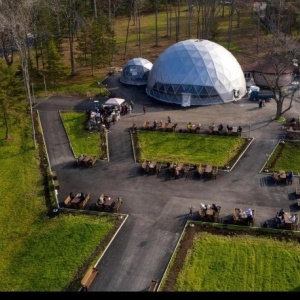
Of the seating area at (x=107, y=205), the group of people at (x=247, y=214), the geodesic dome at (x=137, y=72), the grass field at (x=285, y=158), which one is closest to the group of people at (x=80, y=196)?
the seating area at (x=107, y=205)

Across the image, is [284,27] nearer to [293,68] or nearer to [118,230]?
[293,68]

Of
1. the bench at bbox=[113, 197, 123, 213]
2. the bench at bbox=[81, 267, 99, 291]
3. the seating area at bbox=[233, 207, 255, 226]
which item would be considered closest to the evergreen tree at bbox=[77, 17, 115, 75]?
the bench at bbox=[113, 197, 123, 213]

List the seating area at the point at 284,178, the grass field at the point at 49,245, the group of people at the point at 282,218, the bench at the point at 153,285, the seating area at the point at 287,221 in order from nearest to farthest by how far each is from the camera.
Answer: the bench at the point at 153,285
the grass field at the point at 49,245
the seating area at the point at 287,221
the group of people at the point at 282,218
the seating area at the point at 284,178

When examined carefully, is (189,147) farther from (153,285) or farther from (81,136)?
(153,285)

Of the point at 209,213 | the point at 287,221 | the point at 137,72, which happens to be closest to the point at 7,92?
the point at 137,72

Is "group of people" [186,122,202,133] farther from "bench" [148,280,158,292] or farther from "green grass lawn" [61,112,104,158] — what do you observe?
"bench" [148,280,158,292]

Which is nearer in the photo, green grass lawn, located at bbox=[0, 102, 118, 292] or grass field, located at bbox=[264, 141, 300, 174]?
green grass lawn, located at bbox=[0, 102, 118, 292]

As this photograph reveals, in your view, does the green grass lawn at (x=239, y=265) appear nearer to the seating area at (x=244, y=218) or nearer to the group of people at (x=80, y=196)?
the seating area at (x=244, y=218)
